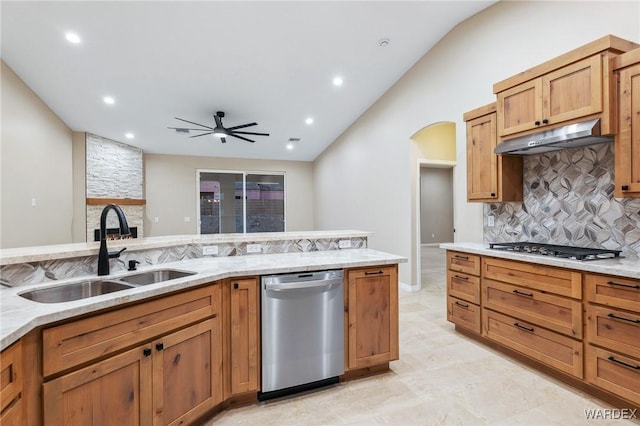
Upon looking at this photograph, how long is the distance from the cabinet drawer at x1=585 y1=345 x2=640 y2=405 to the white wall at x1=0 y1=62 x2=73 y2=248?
6325 millimetres

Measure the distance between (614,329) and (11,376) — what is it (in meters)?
3.04

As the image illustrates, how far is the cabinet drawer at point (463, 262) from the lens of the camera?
2863 millimetres

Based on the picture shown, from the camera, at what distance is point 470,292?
2932mm

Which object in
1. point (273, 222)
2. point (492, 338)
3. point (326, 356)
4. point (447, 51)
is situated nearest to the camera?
point (326, 356)

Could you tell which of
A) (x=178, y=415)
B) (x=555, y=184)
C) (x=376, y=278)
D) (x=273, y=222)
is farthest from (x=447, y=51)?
(x=273, y=222)

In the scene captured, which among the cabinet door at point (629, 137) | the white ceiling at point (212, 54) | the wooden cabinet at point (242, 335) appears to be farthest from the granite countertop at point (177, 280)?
the white ceiling at point (212, 54)

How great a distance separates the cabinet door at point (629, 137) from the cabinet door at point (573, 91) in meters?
0.13

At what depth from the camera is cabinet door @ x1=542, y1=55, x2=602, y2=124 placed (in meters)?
2.07

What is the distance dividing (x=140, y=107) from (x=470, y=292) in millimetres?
5739

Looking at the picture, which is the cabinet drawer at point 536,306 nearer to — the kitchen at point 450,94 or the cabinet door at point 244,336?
the kitchen at point 450,94

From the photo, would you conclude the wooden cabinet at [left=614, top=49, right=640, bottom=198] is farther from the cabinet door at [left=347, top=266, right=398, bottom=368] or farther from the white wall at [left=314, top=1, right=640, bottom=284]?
the cabinet door at [left=347, top=266, right=398, bottom=368]

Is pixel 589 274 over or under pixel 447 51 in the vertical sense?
under

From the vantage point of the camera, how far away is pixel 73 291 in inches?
68.4

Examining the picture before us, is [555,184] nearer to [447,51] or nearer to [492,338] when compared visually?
[492,338]
